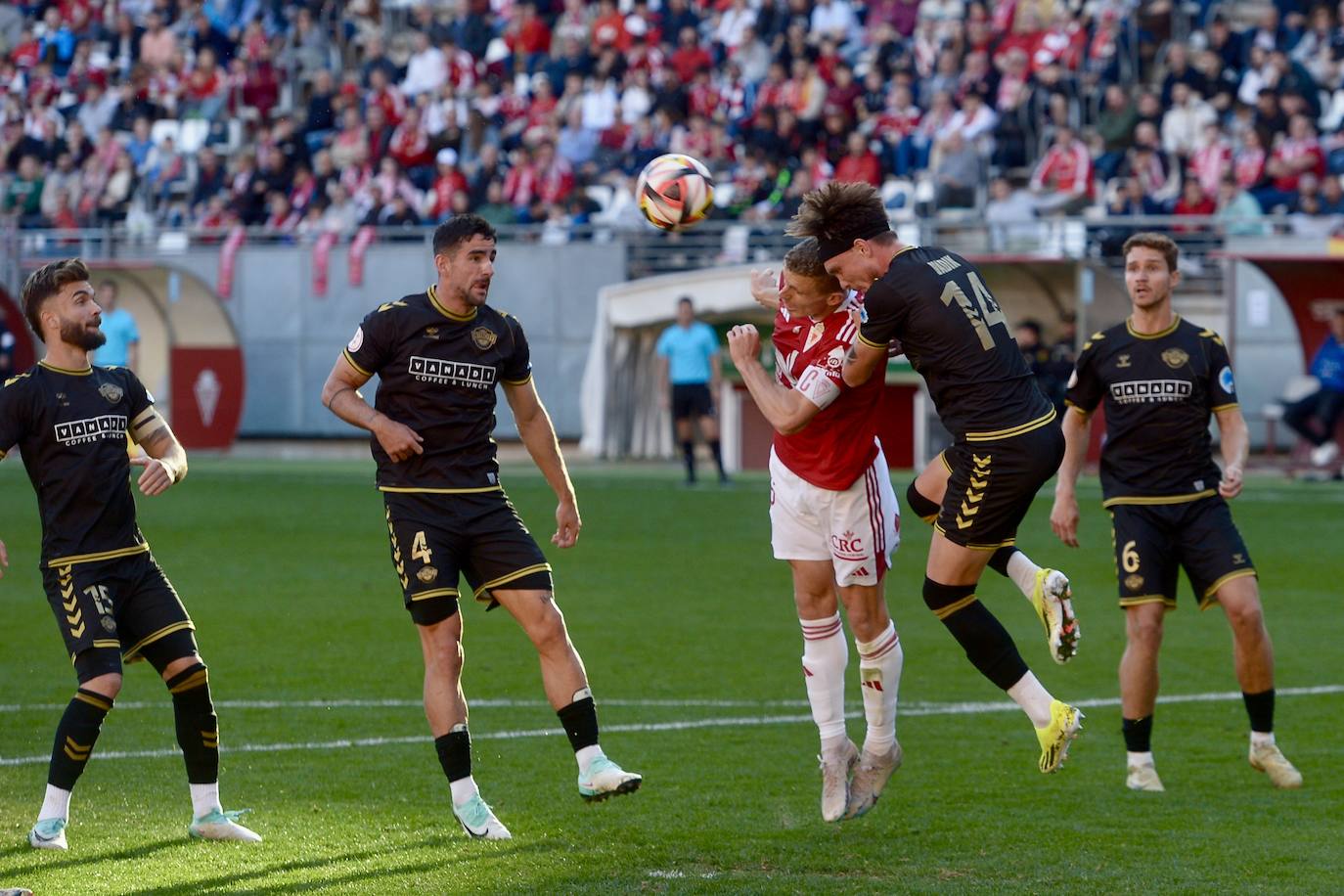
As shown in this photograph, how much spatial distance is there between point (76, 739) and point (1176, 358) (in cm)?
444

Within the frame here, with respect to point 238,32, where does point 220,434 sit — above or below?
below

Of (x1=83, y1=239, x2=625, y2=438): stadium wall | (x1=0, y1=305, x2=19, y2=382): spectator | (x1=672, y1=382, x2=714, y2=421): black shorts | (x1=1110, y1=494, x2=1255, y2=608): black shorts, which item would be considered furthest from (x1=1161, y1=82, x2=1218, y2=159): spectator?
(x1=1110, y1=494, x2=1255, y2=608): black shorts

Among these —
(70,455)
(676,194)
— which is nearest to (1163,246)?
(676,194)

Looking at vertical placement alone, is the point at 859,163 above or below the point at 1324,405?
above

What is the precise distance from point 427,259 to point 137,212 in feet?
23.3

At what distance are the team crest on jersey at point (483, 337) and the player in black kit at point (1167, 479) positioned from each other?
2442mm

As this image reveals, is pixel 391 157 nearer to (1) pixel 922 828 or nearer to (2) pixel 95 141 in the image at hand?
(2) pixel 95 141

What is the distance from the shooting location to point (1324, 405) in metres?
21.8

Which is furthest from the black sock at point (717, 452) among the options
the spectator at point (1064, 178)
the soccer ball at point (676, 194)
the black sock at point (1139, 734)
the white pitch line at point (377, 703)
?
the black sock at point (1139, 734)

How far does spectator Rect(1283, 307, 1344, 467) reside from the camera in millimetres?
21500

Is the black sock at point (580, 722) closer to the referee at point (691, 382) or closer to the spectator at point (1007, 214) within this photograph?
the referee at point (691, 382)

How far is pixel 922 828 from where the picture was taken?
22.2 ft

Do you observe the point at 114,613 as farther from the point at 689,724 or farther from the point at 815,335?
the point at 689,724

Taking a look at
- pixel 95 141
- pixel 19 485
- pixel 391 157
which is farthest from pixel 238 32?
pixel 19 485
